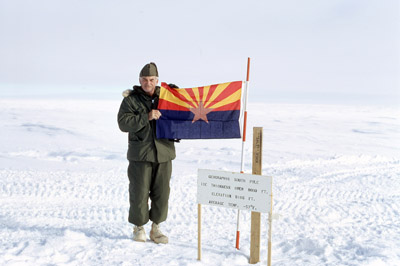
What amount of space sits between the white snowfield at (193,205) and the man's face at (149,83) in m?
1.81

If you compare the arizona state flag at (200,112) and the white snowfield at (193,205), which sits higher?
the arizona state flag at (200,112)

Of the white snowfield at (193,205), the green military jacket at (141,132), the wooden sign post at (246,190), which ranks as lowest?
the white snowfield at (193,205)

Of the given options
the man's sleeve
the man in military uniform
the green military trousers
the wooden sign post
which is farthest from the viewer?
the green military trousers

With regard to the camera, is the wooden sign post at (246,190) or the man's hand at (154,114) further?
the man's hand at (154,114)

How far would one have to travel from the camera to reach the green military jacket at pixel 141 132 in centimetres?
A: 372

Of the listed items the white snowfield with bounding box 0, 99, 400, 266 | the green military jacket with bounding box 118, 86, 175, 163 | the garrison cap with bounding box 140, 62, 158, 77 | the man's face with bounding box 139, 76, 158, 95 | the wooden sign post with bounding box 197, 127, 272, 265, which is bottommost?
the white snowfield with bounding box 0, 99, 400, 266

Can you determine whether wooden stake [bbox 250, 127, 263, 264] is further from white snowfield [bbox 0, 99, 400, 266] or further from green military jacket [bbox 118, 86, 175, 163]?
green military jacket [bbox 118, 86, 175, 163]

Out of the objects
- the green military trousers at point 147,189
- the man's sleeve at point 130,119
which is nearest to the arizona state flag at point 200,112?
the man's sleeve at point 130,119

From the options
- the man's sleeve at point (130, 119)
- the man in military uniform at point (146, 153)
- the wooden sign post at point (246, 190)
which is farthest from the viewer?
the man in military uniform at point (146, 153)

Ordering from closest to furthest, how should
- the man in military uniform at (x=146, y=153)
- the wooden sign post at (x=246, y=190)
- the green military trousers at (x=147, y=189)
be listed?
the wooden sign post at (x=246, y=190)
the man in military uniform at (x=146, y=153)
the green military trousers at (x=147, y=189)

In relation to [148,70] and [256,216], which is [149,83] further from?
[256,216]

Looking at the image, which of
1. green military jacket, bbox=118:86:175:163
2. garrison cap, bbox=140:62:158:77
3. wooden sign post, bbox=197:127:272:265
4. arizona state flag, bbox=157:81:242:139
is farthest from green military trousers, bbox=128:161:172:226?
garrison cap, bbox=140:62:158:77

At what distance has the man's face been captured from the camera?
12.3 ft

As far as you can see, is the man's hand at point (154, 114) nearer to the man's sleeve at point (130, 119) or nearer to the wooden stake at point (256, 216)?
the man's sleeve at point (130, 119)
